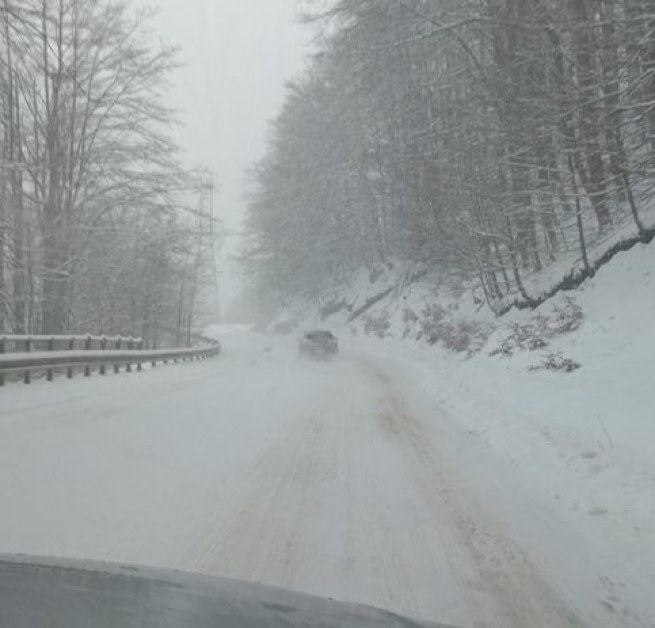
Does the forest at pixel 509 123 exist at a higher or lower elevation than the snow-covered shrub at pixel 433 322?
higher

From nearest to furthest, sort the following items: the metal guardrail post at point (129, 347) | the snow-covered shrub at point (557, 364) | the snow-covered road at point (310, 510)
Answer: the snow-covered road at point (310, 510) < the snow-covered shrub at point (557, 364) < the metal guardrail post at point (129, 347)

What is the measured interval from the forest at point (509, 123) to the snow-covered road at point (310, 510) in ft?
21.2

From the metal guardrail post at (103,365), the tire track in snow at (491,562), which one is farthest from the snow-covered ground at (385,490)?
the metal guardrail post at (103,365)

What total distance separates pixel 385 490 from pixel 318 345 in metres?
21.3

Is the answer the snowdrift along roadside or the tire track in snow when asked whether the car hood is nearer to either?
the tire track in snow

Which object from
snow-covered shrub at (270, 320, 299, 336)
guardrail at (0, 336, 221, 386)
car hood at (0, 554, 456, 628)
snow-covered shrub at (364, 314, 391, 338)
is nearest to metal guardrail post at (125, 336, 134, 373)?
guardrail at (0, 336, 221, 386)

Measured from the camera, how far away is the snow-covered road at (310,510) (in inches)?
159

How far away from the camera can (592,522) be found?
17.3 ft

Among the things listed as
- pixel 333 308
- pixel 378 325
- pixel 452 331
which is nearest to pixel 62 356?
pixel 452 331

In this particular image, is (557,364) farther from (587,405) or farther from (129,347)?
(129,347)

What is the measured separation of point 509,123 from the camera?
1530 centimetres

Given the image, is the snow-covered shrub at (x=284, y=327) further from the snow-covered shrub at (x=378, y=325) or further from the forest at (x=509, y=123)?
the forest at (x=509, y=123)

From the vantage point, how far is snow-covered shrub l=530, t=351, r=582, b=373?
11648mm

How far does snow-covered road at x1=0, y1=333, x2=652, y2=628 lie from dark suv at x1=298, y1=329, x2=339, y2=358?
→ 54.7 ft
